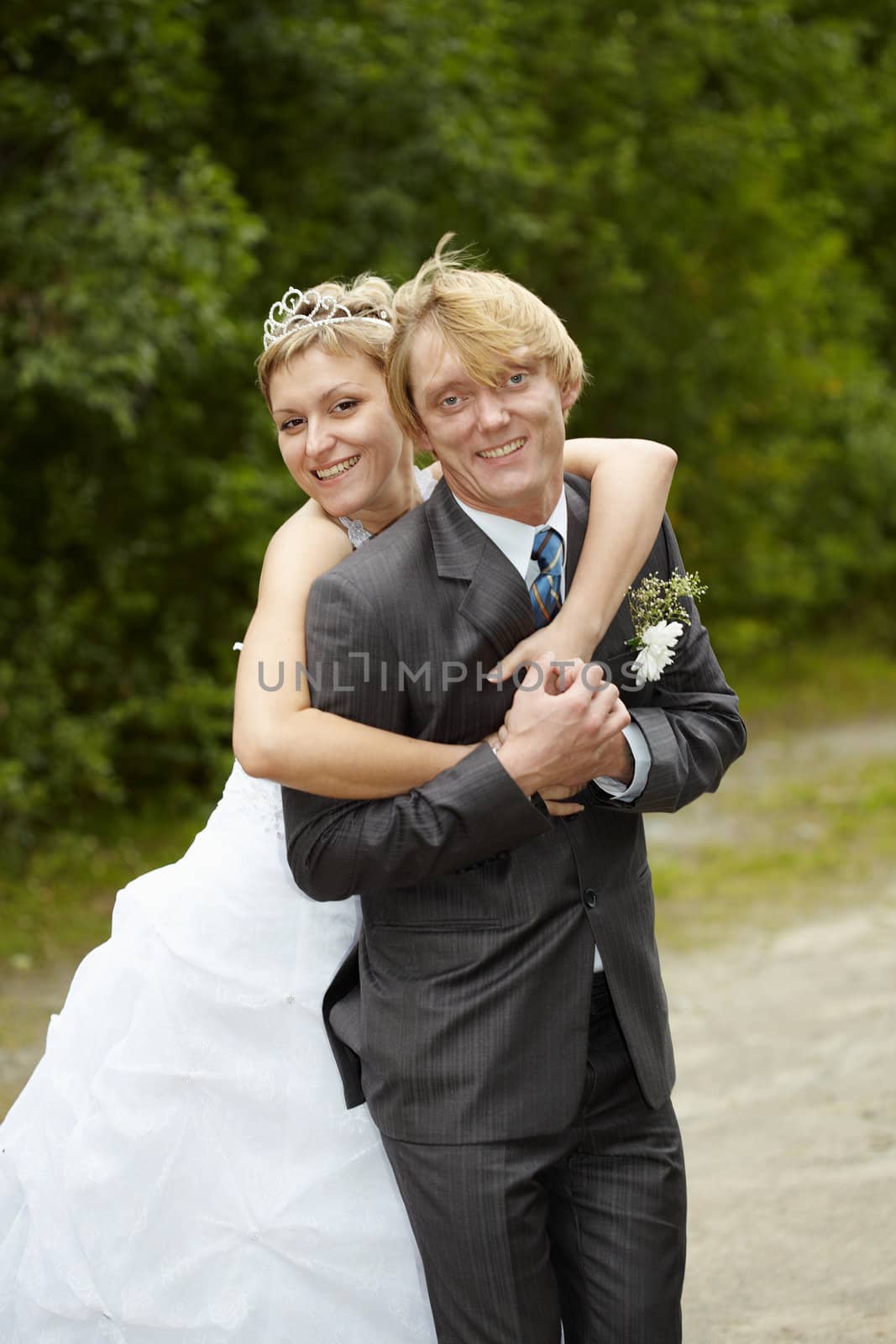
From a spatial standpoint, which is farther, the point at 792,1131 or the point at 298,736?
the point at 792,1131

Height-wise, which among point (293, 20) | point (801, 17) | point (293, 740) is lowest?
point (293, 740)

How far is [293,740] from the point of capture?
2.25 m

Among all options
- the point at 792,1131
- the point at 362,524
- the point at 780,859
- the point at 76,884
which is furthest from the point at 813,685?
the point at 362,524

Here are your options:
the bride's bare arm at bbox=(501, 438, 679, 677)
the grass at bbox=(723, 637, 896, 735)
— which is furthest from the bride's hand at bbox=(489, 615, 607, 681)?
the grass at bbox=(723, 637, 896, 735)

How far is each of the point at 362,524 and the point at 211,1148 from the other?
3.88 ft

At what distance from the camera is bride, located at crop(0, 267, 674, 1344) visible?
263cm

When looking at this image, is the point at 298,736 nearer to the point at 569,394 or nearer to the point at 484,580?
the point at 484,580

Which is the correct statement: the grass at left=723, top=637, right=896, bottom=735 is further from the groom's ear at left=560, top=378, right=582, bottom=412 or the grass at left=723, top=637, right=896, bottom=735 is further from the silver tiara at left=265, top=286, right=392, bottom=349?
the groom's ear at left=560, top=378, right=582, bottom=412

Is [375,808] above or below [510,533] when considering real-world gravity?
below

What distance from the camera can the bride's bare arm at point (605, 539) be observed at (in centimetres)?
235

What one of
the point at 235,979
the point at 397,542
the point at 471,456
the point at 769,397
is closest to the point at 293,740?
the point at 397,542

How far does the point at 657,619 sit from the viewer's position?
2475mm

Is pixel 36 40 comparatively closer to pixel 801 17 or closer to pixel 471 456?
pixel 471 456

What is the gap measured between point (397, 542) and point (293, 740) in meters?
0.36
